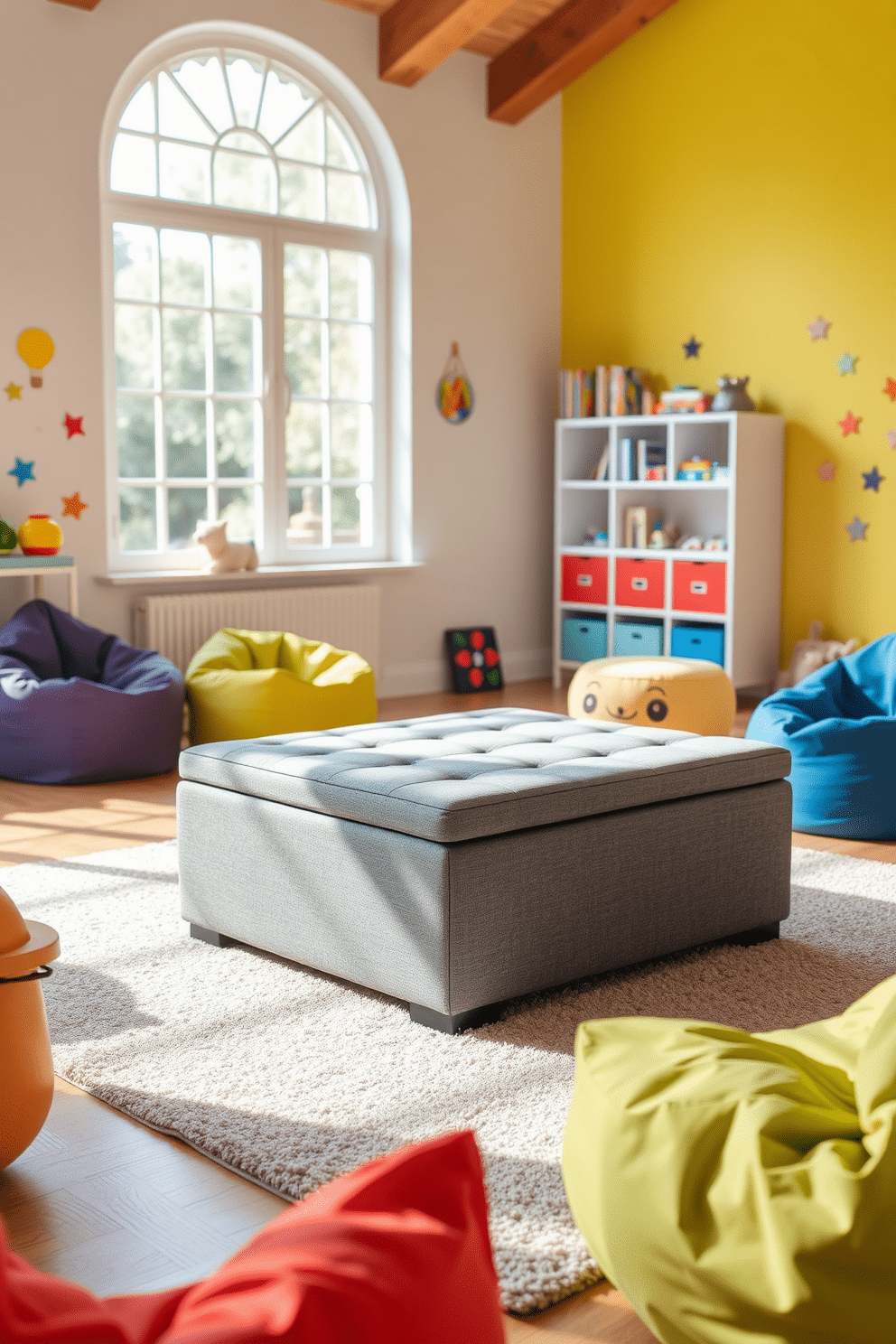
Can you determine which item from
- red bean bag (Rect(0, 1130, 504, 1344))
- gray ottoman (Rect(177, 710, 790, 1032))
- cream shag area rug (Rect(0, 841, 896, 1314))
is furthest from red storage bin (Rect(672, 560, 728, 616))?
red bean bag (Rect(0, 1130, 504, 1344))

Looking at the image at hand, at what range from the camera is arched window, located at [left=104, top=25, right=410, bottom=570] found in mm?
6098

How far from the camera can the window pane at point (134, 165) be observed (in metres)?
5.98

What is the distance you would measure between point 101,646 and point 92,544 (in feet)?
2.03

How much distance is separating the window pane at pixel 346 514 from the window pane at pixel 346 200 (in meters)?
1.30

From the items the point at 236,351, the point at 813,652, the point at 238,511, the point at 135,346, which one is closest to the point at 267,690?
the point at 238,511

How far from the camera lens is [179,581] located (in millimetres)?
6133

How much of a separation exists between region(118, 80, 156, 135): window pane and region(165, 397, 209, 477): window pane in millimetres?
1164

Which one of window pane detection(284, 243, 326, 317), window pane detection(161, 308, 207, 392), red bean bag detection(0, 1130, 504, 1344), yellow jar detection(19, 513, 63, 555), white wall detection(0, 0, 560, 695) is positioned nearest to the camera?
red bean bag detection(0, 1130, 504, 1344)

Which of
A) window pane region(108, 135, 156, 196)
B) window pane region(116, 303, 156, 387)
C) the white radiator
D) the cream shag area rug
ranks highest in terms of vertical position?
window pane region(108, 135, 156, 196)

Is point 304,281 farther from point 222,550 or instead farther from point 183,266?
point 222,550

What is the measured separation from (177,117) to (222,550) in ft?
6.33

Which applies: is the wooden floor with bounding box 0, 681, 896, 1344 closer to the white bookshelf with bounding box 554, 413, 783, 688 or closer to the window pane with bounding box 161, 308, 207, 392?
the window pane with bounding box 161, 308, 207, 392

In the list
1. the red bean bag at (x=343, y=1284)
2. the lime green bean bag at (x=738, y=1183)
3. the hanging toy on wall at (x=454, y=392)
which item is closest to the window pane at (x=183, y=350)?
the hanging toy on wall at (x=454, y=392)

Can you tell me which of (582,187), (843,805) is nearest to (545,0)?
(582,187)
